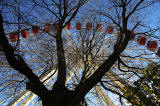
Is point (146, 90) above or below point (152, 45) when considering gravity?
below

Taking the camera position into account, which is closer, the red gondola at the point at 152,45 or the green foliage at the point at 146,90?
the green foliage at the point at 146,90

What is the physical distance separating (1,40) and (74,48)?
15.3 ft

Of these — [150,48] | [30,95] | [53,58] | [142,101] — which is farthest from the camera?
[150,48]

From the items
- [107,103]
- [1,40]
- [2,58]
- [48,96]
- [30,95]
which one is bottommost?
[30,95]

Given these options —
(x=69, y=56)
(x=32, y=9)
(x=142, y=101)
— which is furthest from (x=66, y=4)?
(x=142, y=101)

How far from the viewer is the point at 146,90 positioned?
3865mm

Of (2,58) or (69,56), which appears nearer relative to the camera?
(2,58)

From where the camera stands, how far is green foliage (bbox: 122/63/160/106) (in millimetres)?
3594

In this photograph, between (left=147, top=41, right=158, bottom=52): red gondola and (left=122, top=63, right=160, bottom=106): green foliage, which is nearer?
(left=122, top=63, right=160, bottom=106): green foliage

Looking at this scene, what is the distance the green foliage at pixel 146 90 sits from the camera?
3594mm

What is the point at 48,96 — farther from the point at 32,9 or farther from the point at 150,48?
the point at 150,48

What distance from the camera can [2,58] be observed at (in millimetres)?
3967

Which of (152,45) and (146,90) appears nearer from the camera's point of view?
(146,90)

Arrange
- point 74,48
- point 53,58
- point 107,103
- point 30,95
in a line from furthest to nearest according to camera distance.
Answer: point 30,95, point 74,48, point 107,103, point 53,58
